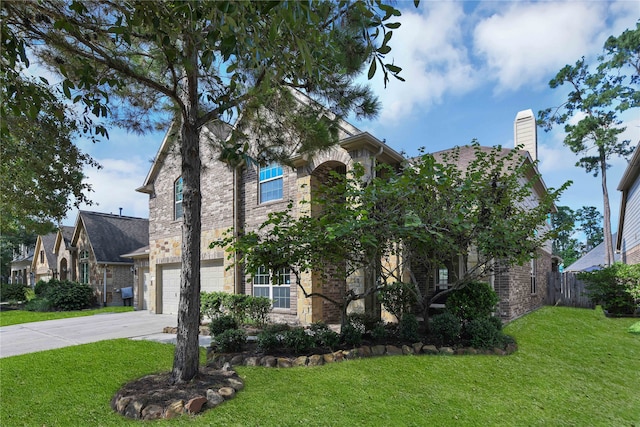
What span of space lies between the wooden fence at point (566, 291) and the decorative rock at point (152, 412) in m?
18.1

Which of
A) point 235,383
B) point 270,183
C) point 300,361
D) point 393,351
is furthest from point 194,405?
point 270,183

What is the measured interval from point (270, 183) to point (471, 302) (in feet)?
24.2

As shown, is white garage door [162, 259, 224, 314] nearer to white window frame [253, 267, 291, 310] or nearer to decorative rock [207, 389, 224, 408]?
white window frame [253, 267, 291, 310]

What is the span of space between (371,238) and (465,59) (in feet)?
16.1

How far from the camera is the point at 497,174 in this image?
8125 mm

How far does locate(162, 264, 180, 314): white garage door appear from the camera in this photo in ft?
51.4

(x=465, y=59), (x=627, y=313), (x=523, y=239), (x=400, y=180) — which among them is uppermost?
(x=465, y=59)

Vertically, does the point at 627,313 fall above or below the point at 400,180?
below

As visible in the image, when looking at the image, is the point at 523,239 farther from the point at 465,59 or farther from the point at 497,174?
the point at 465,59

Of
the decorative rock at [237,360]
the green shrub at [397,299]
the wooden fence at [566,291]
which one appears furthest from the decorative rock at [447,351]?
the wooden fence at [566,291]

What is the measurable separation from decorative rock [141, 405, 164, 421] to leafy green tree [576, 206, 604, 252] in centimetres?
7077

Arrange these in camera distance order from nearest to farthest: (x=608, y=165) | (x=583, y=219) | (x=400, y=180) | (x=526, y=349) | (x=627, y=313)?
(x=400, y=180), (x=526, y=349), (x=627, y=313), (x=608, y=165), (x=583, y=219)

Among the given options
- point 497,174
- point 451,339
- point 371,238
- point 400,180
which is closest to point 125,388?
point 371,238

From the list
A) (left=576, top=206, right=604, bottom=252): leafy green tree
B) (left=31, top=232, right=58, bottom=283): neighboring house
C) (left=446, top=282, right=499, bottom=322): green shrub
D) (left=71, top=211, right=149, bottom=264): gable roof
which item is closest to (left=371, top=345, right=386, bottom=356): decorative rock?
(left=446, top=282, right=499, bottom=322): green shrub
